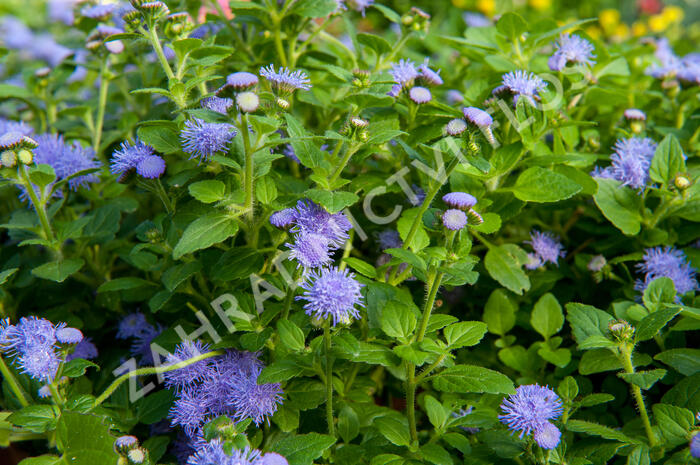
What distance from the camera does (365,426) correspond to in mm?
1496

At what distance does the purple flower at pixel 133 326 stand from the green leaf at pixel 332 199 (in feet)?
2.60

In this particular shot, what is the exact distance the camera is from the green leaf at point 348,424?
140cm

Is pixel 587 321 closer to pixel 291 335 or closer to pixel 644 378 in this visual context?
pixel 644 378

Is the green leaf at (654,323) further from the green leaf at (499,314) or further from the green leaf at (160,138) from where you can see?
the green leaf at (160,138)

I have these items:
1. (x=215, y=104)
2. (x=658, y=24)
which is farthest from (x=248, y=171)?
(x=658, y=24)

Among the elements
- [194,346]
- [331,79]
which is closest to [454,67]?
[331,79]

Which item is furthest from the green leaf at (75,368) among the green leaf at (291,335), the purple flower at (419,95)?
the purple flower at (419,95)

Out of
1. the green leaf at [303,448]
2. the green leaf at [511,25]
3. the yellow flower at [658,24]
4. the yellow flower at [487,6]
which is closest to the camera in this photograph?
the green leaf at [303,448]

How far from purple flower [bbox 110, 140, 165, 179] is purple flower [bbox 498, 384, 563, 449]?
98 centimetres

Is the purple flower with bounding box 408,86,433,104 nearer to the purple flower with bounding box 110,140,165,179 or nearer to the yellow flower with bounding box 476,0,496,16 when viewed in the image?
the purple flower with bounding box 110,140,165,179

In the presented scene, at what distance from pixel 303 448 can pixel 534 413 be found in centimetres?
51

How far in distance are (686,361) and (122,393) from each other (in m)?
1.46

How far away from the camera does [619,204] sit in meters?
1.72

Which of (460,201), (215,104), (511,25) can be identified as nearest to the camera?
(460,201)
